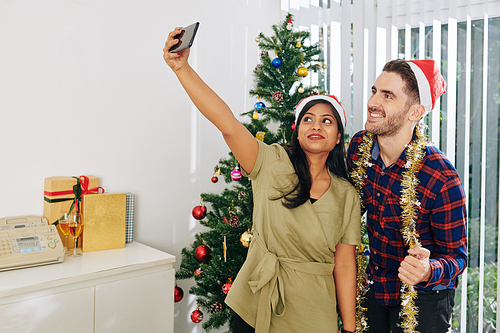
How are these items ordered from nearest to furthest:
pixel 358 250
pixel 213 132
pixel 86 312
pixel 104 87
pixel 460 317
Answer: pixel 86 312 < pixel 358 250 < pixel 104 87 < pixel 460 317 < pixel 213 132

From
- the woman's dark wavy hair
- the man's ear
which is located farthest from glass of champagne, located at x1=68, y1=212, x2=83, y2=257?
the man's ear

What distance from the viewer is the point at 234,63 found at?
8.89 feet

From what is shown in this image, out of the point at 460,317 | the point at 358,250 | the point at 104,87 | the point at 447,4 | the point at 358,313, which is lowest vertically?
the point at 460,317

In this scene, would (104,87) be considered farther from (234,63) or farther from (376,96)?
(376,96)

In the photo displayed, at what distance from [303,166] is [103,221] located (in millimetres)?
1049

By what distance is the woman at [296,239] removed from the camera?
1342 millimetres

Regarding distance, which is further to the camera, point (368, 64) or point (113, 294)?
point (368, 64)

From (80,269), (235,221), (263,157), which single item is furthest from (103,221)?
(263,157)

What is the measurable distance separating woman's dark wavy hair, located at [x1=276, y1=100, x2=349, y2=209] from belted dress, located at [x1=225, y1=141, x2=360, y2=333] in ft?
0.10

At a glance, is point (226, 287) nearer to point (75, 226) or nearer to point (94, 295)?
point (94, 295)

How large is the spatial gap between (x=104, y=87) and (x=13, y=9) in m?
0.53

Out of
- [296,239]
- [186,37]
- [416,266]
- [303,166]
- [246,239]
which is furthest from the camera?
[246,239]

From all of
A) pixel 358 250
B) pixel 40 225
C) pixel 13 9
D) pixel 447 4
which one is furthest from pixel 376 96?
pixel 13 9

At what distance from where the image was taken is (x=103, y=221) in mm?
1772
